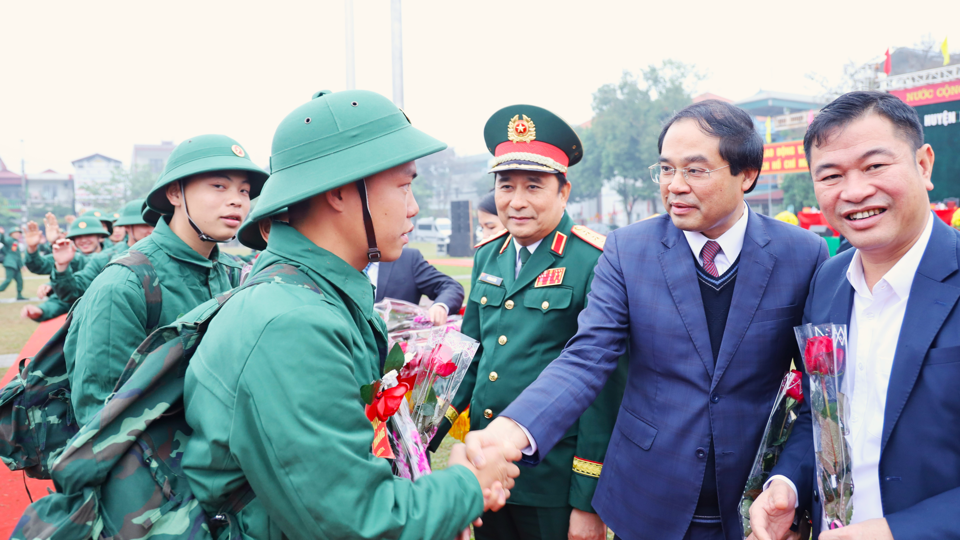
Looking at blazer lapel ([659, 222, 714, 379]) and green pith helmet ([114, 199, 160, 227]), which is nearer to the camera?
blazer lapel ([659, 222, 714, 379])

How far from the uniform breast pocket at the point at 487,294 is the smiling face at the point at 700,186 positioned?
1.05 m

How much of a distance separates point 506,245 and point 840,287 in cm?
174

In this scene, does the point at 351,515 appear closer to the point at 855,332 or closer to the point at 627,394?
the point at 627,394

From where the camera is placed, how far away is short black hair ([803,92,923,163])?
1758mm

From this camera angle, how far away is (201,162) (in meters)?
3.15

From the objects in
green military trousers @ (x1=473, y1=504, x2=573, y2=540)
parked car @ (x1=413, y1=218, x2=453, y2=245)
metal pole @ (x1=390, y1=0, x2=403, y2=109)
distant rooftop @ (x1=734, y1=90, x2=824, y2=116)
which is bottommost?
parked car @ (x1=413, y1=218, x2=453, y2=245)

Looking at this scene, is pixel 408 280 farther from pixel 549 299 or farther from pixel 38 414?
pixel 38 414

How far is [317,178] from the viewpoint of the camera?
157 centimetres

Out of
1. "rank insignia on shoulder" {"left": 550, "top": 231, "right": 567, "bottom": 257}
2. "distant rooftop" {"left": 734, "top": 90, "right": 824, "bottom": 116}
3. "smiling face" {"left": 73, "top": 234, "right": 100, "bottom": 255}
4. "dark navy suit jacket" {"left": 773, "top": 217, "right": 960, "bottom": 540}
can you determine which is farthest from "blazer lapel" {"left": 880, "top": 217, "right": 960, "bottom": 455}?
"distant rooftop" {"left": 734, "top": 90, "right": 824, "bottom": 116}

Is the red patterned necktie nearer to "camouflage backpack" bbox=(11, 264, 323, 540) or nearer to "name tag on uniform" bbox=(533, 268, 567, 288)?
"name tag on uniform" bbox=(533, 268, 567, 288)

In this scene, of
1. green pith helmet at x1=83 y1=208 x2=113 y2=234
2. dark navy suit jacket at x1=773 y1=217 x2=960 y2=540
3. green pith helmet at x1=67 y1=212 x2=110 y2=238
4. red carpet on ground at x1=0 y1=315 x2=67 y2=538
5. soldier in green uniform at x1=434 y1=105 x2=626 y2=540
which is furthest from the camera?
green pith helmet at x1=83 y1=208 x2=113 y2=234

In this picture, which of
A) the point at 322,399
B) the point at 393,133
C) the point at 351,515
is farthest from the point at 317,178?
the point at 351,515

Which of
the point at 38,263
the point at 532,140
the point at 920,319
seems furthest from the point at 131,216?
the point at 920,319

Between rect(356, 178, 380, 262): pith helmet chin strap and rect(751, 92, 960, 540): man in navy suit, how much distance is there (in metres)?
1.41
